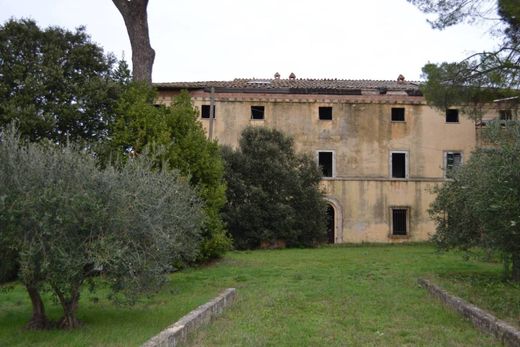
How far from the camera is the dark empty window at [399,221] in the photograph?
30844 mm

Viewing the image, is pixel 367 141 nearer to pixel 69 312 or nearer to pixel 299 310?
pixel 299 310

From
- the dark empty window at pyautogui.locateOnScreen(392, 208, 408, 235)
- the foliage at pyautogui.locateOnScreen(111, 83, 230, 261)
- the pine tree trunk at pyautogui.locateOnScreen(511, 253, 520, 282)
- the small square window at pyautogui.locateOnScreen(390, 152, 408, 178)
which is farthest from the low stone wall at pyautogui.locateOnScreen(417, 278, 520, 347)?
the small square window at pyautogui.locateOnScreen(390, 152, 408, 178)

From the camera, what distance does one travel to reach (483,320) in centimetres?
832

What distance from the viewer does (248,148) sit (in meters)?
26.4

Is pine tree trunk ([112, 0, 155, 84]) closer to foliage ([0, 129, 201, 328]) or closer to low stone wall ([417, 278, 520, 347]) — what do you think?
foliage ([0, 129, 201, 328])

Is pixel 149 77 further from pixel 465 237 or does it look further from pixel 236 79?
pixel 236 79

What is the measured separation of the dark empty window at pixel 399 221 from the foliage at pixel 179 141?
1484 cm

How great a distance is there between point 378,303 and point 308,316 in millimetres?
1832

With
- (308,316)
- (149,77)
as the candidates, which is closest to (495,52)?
(149,77)

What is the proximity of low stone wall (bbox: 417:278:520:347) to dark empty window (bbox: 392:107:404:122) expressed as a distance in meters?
20.3

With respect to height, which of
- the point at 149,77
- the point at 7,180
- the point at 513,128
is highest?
the point at 149,77

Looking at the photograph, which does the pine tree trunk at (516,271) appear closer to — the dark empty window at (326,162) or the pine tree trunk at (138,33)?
the pine tree trunk at (138,33)

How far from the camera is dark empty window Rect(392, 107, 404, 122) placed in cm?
3106

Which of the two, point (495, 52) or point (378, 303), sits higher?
point (495, 52)
